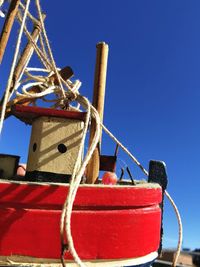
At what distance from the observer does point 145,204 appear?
212 inches

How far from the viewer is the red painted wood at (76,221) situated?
4727mm

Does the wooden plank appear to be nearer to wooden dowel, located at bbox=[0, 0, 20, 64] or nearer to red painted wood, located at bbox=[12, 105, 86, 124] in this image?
red painted wood, located at bbox=[12, 105, 86, 124]

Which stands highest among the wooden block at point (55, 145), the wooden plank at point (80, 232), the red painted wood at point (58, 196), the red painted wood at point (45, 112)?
the red painted wood at point (45, 112)

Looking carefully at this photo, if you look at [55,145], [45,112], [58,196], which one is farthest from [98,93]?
[58,196]

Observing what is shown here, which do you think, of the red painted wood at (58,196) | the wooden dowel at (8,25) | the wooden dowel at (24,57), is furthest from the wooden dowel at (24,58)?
the red painted wood at (58,196)

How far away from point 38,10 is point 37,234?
3.61m

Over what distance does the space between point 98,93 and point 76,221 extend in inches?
109

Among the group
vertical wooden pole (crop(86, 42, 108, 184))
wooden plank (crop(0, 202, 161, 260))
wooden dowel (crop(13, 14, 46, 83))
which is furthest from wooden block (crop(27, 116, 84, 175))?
wooden dowel (crop(13, 14, 46, 83))

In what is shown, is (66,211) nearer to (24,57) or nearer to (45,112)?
(45,112)

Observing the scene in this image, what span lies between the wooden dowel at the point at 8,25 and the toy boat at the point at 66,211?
3.82ft

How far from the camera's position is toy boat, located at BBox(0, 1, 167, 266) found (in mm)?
4734

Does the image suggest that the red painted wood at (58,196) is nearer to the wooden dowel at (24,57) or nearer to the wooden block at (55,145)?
the wooden block at (55,145)

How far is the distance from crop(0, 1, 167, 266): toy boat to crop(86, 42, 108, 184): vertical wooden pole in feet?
3.16

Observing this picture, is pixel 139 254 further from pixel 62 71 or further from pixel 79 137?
pixel 62 71
